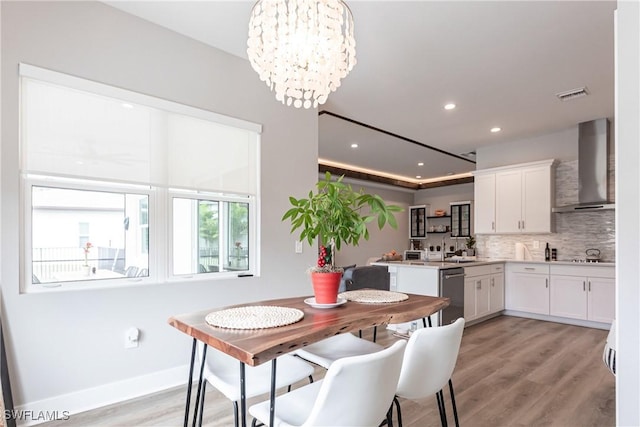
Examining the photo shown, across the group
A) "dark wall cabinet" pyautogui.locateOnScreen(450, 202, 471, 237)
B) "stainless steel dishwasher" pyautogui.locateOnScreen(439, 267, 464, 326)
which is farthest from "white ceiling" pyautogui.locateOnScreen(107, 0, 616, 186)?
"dark wall cabinet" pyautogui.locateOnScreen(450, 202, 471, 237)

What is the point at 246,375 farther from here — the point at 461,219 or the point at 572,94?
the point at 461,219

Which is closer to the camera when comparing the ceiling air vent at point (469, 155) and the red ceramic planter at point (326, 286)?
the red ceramic planter at point (326, 286)

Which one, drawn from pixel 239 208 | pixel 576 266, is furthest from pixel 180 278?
pixel 576 266

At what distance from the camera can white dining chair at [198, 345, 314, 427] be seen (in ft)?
5.01

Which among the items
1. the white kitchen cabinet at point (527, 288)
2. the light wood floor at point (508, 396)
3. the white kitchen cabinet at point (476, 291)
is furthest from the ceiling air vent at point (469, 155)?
the light wood floor at point (508, 396)

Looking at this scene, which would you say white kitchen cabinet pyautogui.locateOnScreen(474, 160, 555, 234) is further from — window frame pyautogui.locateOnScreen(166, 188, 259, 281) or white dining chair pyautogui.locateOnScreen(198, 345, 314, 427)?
white dining chair pyautogui.locateOnScreen(198, 345, 314, 427)

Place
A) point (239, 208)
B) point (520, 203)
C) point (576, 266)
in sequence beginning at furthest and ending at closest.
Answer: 1. point (520, 203)
2. point (576, 266)
3. point (239, 208)

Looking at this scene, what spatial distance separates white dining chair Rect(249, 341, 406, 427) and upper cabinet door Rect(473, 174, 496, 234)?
5.13m

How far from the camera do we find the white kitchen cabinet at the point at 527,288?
4.99 m

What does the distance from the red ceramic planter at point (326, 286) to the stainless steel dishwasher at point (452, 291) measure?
8.71ft

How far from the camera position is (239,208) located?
322 centimetres

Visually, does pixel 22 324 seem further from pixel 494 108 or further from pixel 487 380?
pixel 494 108

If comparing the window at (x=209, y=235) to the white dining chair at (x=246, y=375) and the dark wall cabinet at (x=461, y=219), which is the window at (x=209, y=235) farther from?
the dark wall cabinet at (x=461, y=219)

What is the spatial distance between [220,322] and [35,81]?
2029mm
